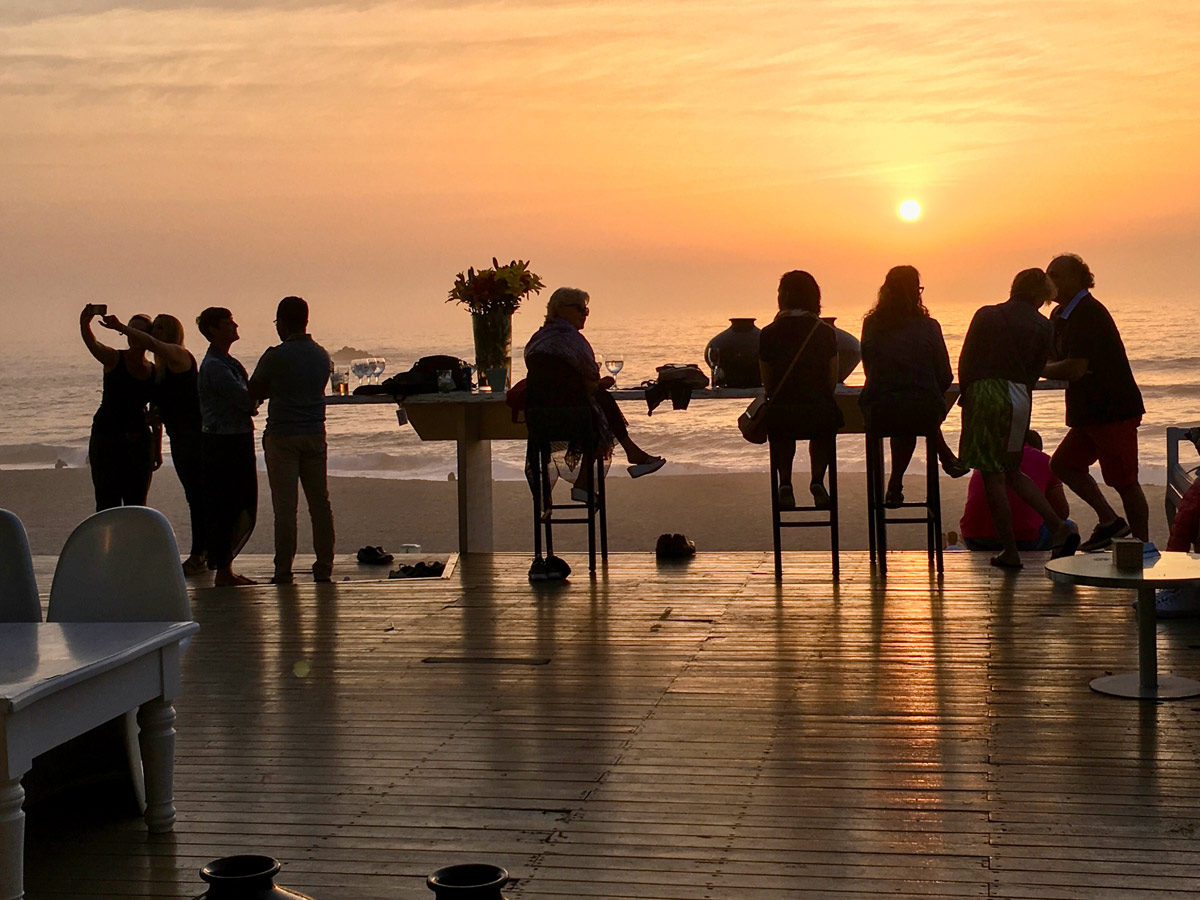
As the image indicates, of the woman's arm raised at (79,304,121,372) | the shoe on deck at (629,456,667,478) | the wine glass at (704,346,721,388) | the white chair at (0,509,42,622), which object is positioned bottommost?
the white chair at (0,509,42,622)

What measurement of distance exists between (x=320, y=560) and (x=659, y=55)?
1097cm

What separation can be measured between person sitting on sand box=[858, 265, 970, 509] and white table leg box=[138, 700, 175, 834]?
426 centimetres

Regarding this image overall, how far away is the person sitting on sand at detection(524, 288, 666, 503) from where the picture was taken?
7.36 metres

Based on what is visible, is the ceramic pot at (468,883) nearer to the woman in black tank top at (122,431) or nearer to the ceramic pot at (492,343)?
the woman in black tank top at (122,431)

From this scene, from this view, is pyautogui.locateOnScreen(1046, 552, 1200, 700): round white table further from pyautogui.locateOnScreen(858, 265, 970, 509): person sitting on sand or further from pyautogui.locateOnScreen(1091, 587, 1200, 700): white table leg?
pyautogui.locateOnScreen(858, 265, 970, 509): person sitting on sand

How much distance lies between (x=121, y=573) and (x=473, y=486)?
16.0 feet

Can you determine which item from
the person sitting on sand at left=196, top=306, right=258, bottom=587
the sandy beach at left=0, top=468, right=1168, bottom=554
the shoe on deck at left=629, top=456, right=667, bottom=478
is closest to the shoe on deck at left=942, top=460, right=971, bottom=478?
the shoe on deck at left=629, top=456, right=667, bottom=478

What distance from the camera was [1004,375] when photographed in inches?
277

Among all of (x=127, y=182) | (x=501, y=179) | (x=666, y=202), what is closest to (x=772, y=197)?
(x=666, y=202)

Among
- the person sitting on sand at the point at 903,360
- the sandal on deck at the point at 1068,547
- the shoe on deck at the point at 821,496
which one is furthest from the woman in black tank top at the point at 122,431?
the sandal on deck at the point at 1068,547

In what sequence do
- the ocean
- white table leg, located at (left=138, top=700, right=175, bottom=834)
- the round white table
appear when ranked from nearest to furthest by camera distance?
white table leg, located at (left=138, top=700, right=175, bottom=834), the round white table, the ocean

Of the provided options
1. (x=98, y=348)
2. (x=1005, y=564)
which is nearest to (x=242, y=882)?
(x=1005, y=564)

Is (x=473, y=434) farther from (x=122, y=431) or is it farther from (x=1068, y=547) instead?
(x=1068, y=547)

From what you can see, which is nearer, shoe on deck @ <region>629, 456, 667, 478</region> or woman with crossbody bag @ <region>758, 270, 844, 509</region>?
woman with crossbody bag @ <region>758, 270, 844, 509</region>
